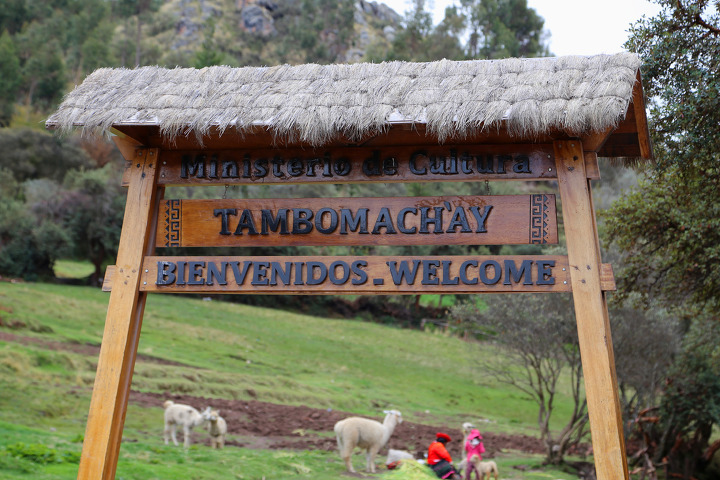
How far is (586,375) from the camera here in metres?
6.52

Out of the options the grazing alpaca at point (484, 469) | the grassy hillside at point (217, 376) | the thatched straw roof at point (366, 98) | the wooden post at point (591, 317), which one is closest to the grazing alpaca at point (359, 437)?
the grassy hillside at point (217, 376)

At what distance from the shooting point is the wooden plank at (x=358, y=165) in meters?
7.14

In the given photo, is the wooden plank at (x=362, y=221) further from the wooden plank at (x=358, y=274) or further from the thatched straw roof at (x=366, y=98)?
the thatched straw roof at (x=366, y=98)

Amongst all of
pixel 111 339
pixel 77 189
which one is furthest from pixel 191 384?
pixel 77 189

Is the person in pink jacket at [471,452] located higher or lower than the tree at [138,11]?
lower

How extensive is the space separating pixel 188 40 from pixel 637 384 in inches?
4236

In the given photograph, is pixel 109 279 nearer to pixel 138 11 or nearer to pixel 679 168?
pixel 679 168

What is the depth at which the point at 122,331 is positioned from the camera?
23.6ft

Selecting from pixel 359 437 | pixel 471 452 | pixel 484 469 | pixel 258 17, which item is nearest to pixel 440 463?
pixel 471 452

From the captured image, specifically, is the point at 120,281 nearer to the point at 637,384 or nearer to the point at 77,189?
the point at 637,384

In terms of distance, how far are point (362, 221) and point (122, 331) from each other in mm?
2701

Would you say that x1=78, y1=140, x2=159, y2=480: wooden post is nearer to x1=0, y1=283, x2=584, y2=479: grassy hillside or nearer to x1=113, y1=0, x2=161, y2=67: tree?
x1=0, y1=283, x2=584, y2=479: grassy hillside

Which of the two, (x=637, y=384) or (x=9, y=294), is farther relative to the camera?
(x=9, y=294)

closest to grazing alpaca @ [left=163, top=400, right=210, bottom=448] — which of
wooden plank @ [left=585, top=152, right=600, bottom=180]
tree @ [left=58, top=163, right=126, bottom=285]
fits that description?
wooden plank @ [left=585, top=152, right=600, bottom=180]
